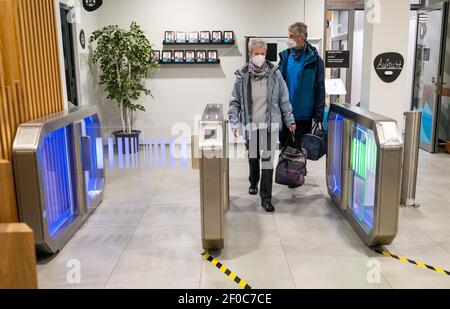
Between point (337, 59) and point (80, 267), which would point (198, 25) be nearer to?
point (337, 59)

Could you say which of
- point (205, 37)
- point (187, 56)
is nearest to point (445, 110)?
point (205, 37)

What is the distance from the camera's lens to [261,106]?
3900mm

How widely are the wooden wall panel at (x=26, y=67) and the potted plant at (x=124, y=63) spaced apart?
2754mm

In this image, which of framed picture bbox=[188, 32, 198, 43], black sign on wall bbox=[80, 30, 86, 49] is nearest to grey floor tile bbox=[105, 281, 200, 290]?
black sign on wall bbox=[80, 30, 86, 49]

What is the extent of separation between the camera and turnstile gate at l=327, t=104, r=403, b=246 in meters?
2.97

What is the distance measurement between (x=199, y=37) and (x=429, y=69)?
3.58 metres

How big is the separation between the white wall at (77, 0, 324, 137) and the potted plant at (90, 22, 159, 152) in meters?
0.42

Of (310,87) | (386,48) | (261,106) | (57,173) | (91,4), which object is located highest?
(91,4)

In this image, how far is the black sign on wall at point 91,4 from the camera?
6.49 m

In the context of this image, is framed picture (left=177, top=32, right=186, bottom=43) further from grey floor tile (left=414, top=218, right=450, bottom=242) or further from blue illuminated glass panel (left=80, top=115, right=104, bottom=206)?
grey floor tile (left=414, top=218, right=450, bottom=242)

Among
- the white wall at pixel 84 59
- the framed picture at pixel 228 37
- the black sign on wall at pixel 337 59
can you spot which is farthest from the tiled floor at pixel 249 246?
the framed picture at pixel 228 37

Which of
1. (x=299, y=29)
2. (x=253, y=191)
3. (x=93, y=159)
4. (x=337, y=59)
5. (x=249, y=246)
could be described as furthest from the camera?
(x=337, y=59)

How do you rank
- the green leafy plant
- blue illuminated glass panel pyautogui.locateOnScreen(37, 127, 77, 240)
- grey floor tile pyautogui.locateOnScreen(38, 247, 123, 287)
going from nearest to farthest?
grey floor tile pyautogui.locateOnScreen(38, 247, 123, 287), blue illuminated glass panel pyautogui.locateOnScreen(37, 127, 77, 240), the green leafy plant
